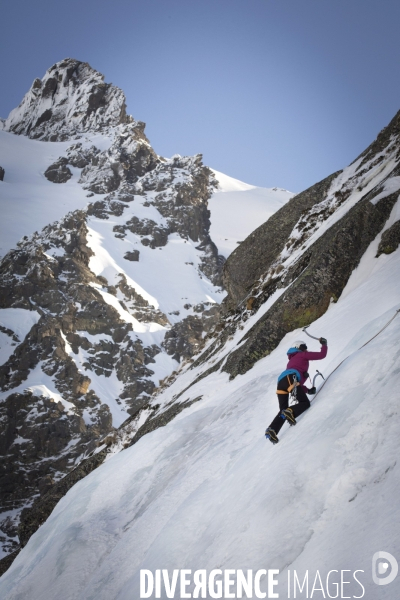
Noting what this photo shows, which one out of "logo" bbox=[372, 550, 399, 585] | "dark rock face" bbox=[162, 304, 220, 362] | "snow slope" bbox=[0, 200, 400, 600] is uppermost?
"dark rock face" bbox=[162, 304, 220, 362]

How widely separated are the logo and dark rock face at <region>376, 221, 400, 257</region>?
10.3 m

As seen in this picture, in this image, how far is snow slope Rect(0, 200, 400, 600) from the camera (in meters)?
5.13

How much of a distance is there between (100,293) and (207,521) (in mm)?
150861

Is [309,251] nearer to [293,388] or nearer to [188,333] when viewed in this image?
[293,388]

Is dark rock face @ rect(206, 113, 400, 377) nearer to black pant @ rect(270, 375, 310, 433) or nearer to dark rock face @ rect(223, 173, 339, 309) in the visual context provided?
dark rock face @ rect(223, 173, 339, 309)

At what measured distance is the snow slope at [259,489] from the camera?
5133 mm

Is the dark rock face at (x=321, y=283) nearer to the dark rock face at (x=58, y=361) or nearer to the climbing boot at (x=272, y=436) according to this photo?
the climbing boot at (x=272, y=436)

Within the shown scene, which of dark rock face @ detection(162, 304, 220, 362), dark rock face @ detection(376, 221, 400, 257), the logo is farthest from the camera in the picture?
dark rock face @ detection(162, 304, 220, 362)

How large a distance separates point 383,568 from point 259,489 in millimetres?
2425

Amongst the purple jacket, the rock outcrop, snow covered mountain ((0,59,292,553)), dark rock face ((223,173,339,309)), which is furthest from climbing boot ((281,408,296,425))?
the rock outcrop

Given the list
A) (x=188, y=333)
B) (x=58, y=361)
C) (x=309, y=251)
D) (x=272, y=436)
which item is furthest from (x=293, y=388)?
(x=188, y=333)

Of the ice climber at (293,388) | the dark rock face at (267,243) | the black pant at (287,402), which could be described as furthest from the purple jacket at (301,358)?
the dark rock face at (267,243)

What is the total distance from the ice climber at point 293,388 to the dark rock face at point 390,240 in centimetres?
567

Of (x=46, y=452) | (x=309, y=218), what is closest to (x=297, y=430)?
(x=309, y=218)
